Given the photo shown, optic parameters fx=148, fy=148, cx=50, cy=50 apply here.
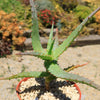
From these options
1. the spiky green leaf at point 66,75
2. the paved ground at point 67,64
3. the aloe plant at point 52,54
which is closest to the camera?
the spiky green leaf at point 66,75

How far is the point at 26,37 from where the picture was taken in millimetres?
4465

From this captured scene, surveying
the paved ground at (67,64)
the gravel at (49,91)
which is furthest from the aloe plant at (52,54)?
the paved ground at (67,64)

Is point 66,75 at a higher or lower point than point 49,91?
higher

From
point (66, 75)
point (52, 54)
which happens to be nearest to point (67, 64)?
point (52, 54)

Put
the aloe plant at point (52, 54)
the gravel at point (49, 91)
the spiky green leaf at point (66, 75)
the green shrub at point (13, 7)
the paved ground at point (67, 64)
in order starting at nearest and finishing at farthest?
the spiky green leaf at point (66, 75)
the aloe plant at point (52, 54)
the gravel at point (49, 91)
the paved ground at point (67, 64)
the green shrub at point (13, 7)

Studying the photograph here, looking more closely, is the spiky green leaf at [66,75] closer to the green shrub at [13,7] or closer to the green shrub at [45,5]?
the green shrub at [13,7]

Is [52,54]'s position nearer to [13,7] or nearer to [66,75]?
[66,75]

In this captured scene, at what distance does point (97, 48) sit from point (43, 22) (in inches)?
77.8

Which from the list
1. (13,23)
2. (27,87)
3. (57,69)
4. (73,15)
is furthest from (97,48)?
(57,69)

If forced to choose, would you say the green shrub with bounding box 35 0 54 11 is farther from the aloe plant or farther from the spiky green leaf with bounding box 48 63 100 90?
the spiky green leaf with bounding box 48 63 100 90

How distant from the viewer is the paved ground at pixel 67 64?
2982 millimetres

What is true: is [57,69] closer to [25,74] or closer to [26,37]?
[25,74]

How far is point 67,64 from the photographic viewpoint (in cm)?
390

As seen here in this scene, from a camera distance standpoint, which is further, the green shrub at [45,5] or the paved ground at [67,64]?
the green shrub at [45,5]
